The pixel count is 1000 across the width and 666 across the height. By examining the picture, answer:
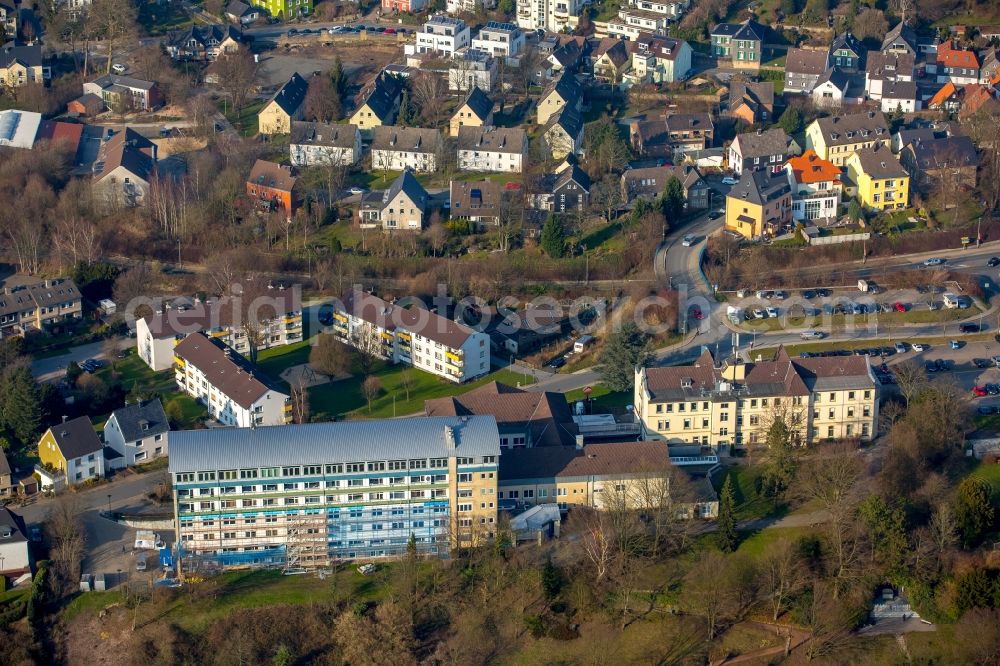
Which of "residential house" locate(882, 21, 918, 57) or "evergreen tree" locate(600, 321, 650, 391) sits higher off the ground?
"residential house" locate(882, 21, 918, 57)

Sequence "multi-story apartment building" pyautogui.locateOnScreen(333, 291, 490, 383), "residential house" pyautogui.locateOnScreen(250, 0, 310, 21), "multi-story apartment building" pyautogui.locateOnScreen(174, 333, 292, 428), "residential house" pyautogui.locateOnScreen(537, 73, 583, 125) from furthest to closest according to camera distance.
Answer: "residential house" pyautogui.locateOnScreen(250, 0, 310, 21), "residential house" pyautogui.locateOnScreen(537, 73, 583, 125), "multi-story apartment building" pyautogui.locateOnScreen(333, 291, 490, 383), "multi-story apartment building" pyautogui.locateOnScreen(174, 333, 292, 428)

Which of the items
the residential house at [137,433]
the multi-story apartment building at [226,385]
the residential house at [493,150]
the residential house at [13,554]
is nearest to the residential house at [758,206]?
the residential house at [493,150]

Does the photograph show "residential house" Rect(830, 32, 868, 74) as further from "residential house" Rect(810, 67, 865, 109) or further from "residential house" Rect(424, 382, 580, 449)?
"residential house" Rect(424, 382, 580, 449)

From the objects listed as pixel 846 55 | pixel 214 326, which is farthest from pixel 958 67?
pixel 214 326

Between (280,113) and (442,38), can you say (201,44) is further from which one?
(442,38)

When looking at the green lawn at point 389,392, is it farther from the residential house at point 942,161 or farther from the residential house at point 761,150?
the residential house at point 942,161

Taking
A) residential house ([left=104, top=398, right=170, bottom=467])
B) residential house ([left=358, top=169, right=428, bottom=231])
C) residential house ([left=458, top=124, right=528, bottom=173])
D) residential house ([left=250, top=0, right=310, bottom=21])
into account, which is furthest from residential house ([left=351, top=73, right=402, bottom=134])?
residential house ([left=104, top=398, right=170, bottom=467])

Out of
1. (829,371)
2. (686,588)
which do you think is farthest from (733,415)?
(686,588)
